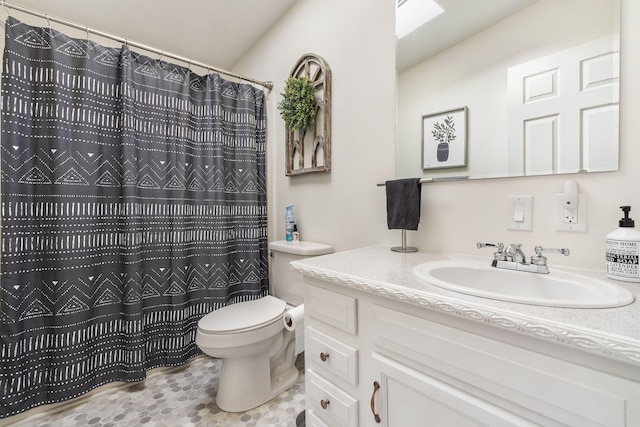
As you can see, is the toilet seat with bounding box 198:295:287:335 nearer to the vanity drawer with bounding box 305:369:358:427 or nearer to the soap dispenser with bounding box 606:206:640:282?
the vanity drawer with bounding box 305:369:358:427

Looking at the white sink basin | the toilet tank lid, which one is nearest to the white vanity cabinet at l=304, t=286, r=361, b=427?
the white sink basin

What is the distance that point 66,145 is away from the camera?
128 centimetres

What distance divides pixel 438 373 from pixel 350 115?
1.21 meters

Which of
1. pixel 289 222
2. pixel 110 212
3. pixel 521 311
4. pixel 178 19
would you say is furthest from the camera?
pixel 178 19

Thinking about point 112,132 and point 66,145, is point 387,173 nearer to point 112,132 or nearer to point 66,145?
point 112,132

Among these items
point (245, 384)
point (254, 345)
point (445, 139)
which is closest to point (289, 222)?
point (254, 345)

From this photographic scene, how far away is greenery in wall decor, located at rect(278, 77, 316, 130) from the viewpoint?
5.17ft

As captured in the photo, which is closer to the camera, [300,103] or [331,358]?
[331,358]

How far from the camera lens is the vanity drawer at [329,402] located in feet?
2.60

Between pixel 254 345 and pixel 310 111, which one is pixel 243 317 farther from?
pixel 310 111

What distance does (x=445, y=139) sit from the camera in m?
1.08

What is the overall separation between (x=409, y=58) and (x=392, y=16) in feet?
0.80

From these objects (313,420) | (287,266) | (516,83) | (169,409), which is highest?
(516,83)

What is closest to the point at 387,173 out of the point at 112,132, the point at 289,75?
the point at 289,75
